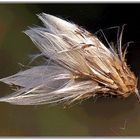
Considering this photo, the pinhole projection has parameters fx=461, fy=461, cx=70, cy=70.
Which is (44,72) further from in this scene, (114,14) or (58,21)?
(114,14)

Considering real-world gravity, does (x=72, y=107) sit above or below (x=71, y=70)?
below

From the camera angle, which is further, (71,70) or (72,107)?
(72,107)

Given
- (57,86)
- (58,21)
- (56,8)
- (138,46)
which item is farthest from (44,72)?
(138,46)

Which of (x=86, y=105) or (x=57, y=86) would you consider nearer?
(x=57, y=86)

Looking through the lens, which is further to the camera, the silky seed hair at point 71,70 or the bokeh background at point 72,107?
the bokeh background at point 72,107

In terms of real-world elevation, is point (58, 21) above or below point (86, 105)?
above
